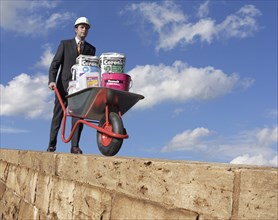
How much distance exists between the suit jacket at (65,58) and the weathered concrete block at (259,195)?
446 cm

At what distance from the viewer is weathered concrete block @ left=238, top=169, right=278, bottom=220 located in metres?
2.05

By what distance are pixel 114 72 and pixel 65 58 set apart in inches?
62.7

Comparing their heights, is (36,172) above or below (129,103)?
below

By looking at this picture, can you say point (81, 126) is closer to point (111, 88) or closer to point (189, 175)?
point (111, 88)

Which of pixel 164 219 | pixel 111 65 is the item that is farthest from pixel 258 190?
pixel 111 65

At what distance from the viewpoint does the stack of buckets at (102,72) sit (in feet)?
16.1

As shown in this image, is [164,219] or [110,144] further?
[110,144]

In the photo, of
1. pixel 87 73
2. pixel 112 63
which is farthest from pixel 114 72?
pixel 87 73

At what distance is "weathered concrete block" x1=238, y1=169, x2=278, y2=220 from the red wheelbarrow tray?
2687mm

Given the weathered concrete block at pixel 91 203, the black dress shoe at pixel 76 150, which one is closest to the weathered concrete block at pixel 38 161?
the black dress shoe at pixel 76 150

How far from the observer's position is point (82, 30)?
19.7 feet

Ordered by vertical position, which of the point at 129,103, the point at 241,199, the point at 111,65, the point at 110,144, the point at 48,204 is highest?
the point at 111,65

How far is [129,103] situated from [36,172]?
1.64m

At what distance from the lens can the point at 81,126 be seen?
6211 mm
